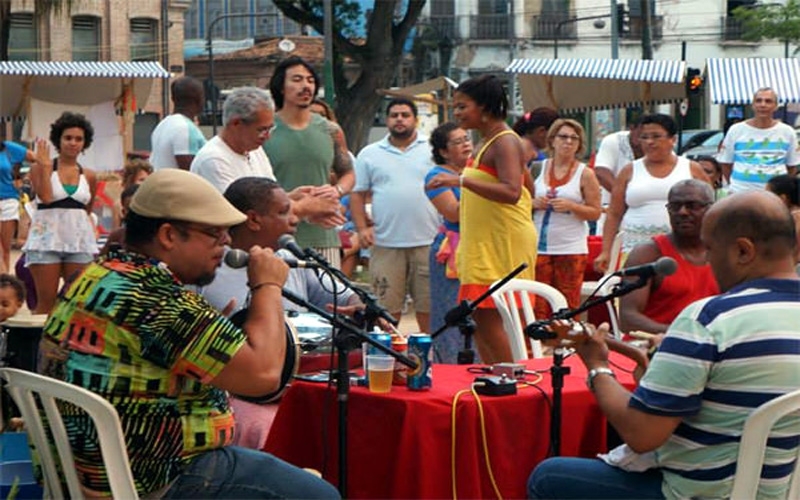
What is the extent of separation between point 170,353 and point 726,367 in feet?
4.66

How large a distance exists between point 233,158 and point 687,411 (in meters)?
3.17

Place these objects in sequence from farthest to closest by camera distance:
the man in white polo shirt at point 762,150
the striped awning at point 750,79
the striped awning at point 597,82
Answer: the striped awning at point 750,79 < the striped awning at point 597,82 < the man in white polo shirt at point 762,150

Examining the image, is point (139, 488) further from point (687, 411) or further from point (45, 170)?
point (45, 170)

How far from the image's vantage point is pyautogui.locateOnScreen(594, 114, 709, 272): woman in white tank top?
8.27m

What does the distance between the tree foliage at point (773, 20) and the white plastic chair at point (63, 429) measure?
3947cm

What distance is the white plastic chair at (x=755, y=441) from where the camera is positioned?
3.44 meters

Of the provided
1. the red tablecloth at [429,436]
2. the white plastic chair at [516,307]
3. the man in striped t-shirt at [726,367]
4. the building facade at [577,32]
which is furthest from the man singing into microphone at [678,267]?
the building facade at [577,32]

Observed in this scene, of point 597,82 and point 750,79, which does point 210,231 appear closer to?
point 597,82

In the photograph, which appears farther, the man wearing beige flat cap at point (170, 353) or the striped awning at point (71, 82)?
the striped awning at point (71, 82)

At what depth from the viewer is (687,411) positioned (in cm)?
346

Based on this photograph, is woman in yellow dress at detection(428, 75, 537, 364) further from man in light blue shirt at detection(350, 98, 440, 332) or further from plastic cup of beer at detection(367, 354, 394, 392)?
plastic cup of beer at detection(367, 354, 394, 392)

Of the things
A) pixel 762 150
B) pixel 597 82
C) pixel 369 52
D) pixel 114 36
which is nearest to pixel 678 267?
pixel 762 150

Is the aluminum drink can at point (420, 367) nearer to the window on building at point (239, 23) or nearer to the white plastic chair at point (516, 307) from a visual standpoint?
the white plastic chair at point (516, 307)

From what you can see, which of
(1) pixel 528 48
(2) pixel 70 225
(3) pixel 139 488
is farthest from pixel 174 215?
(1) pixel 528 48
